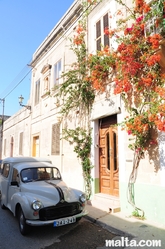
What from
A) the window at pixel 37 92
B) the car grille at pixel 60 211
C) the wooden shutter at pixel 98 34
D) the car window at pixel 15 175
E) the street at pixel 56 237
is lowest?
the street at pixel 56 237

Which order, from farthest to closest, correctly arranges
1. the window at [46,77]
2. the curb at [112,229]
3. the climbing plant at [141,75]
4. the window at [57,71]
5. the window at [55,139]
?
the window at [46,77] → the window at [57,71] → the window at [55,139] → the climbing plant at [141,75] → the curb at [112,229]

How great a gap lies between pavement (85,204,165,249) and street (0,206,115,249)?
0.18 meters

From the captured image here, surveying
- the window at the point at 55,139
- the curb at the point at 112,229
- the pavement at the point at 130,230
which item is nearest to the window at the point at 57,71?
the window at the point at 55,139

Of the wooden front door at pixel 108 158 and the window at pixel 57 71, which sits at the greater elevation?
the window at pixel 57 71

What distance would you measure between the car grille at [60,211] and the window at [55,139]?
5.08 m

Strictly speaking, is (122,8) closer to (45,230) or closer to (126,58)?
(126,58)

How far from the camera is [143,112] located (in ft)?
16.2

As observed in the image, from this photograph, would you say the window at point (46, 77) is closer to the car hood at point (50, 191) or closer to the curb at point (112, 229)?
the car hood at point (50, 191)

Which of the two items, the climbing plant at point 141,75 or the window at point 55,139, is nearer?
the climbing plant at point 141,75

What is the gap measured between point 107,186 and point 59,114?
4.45 metres

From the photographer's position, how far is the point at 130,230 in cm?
419

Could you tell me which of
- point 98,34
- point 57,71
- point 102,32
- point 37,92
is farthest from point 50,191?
point 37,92

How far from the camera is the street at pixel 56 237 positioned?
12.1 feet

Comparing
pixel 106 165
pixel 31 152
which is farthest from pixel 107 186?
pixel 31 152
